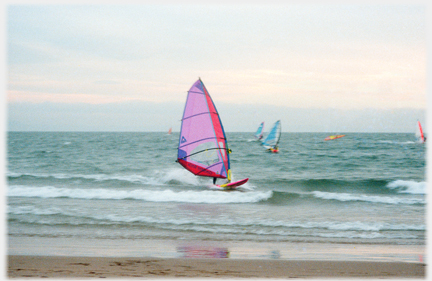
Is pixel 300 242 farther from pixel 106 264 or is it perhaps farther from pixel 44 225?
pixel 44 225

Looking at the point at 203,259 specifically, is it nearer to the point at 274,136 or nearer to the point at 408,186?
the point at 408,186

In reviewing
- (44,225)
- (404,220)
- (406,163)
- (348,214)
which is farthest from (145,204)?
(406,163)

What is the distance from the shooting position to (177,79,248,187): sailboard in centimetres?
1588

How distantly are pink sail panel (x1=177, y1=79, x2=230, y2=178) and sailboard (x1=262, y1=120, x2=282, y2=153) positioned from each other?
25.7m

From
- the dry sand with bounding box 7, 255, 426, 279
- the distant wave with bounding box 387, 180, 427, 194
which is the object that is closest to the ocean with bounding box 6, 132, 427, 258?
the distant wave with bounding box 387, 180, 427, 194

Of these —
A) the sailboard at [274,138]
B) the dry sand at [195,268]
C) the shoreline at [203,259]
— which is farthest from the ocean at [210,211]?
the sailboard at [274,138]

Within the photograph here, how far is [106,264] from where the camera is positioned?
633cm

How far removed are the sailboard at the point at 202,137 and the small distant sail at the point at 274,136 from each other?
Result: 87.6 feet

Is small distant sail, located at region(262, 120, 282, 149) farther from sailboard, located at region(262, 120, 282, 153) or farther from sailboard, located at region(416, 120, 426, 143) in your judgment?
sailboard, located at region(416, 120, 426, 143)

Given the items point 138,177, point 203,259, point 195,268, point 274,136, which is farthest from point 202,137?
point 274,136

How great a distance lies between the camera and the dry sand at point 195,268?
588cm

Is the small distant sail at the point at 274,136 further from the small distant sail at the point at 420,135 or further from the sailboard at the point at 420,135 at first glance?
the small distant sail at the point at 420,135

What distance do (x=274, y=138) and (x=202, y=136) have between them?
94.3ft

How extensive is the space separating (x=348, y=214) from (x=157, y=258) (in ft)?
27.1
